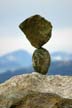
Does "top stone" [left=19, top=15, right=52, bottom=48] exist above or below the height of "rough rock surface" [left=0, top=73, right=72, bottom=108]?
above

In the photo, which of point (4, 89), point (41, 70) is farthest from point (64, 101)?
point (41, 70)

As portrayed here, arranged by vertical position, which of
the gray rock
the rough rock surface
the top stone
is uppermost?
the top stone

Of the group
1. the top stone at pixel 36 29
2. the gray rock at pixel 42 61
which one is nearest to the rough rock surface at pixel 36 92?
the gray rock at pixel 42 61

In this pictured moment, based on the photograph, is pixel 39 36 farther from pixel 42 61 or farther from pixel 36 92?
pixel 36 92

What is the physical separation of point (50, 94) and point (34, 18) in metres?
4.49

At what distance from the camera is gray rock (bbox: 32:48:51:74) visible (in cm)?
1576

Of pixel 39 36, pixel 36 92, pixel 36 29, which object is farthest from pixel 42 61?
pixel 36 92

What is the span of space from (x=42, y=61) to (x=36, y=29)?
1.14 m

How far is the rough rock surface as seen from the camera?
39.1 feet

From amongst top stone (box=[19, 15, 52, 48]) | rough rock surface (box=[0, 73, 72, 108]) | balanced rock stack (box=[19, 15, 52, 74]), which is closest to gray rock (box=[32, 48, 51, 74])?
balanced rock stack (box=[19, 15, 52, 74])

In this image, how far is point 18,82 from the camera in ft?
44.5

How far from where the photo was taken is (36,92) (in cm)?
1226

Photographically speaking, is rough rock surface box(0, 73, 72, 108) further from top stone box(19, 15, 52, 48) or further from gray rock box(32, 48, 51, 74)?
top stone box(19, 15, 52, 48)

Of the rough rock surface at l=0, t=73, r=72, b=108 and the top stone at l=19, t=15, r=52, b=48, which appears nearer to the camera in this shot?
the rough rock surface at l=0, t=73, r=72, b=108
